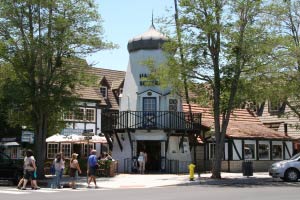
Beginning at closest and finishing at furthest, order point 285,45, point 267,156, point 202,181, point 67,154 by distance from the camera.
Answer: point 202,181 < point 285,45 < point 267,156 < point 67,154

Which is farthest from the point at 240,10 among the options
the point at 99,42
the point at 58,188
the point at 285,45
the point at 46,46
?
the point at 58,188

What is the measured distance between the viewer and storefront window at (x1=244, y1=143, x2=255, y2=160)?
130 ft

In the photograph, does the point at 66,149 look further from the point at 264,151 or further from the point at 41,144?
the point at 264,151

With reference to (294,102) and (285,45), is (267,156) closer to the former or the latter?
(294,102)

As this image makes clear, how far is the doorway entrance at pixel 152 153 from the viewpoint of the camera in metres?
36.8

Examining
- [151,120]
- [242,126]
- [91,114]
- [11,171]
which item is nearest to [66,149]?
[91,114]

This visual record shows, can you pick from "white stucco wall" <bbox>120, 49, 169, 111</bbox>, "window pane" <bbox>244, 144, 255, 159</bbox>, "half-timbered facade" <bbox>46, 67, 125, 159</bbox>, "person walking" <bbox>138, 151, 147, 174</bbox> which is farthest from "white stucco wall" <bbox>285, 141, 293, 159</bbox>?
"half-timbered facade" <bbox>46, 67, 125, 159</bbox>

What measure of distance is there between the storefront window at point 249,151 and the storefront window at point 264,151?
0.70 m

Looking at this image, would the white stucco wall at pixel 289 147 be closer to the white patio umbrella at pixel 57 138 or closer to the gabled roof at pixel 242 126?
the gabled roof at pixel 242 126

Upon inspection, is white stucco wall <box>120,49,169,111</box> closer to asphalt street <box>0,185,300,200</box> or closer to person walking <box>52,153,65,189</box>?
person walking <box>52,153,65,189</box>

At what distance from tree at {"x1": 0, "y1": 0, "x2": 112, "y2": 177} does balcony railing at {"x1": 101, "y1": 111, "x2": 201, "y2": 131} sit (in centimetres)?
743

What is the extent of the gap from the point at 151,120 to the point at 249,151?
9.00m

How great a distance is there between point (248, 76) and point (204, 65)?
8.92 feet

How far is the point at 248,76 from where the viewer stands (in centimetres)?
2977
